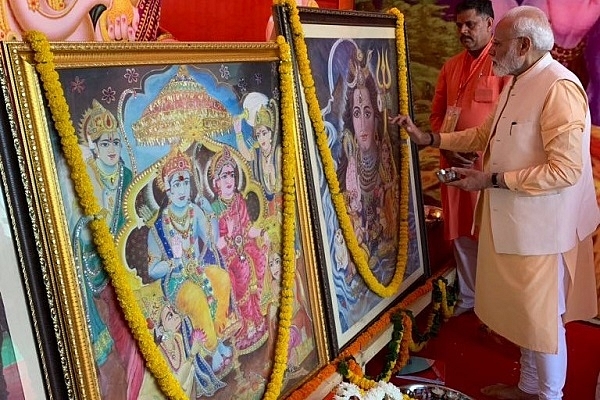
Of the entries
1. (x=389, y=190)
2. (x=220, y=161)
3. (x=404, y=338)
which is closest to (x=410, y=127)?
(x=389, y=190)

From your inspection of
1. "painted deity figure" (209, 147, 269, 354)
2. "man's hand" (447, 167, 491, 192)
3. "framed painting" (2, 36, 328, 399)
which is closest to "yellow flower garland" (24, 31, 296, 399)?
"framed painting" (2, 36, 328, 399)

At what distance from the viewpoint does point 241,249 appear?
197 centimetres

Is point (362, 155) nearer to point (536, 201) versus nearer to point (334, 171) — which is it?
point (334, 171)

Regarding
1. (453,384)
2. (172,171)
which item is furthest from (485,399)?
(172,171)

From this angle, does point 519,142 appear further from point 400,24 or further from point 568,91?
point 400,24

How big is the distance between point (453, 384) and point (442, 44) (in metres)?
2.32

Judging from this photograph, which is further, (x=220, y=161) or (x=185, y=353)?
(x=220, y=161)

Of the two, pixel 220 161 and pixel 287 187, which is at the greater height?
pixel 220 161

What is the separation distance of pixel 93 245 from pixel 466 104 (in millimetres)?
2381

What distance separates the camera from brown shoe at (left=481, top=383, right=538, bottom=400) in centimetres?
281

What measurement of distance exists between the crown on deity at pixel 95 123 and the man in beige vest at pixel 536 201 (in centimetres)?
147

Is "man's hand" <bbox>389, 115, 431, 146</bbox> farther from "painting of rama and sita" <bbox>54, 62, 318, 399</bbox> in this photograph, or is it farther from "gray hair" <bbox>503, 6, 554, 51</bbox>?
"painting of rama and sita" <bbox>54, 62, 318, 399</bbox>

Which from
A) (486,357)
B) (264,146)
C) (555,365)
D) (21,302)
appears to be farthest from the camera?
(486,357)

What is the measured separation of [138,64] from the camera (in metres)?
1.60
